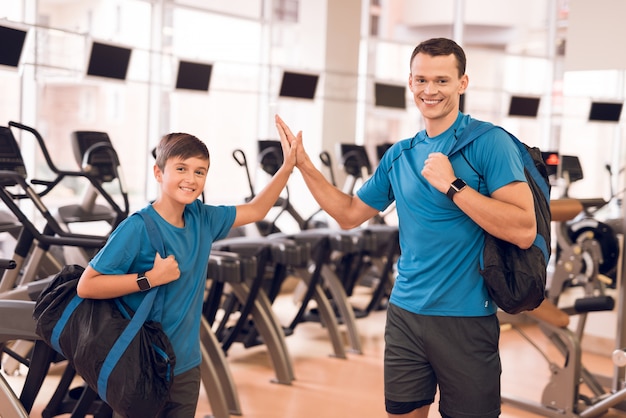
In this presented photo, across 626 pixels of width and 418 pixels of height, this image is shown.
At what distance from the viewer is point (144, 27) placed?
668 cm

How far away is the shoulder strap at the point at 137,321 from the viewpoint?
2303 mm

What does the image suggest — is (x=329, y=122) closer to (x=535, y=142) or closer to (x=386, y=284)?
(x=386, y=284)

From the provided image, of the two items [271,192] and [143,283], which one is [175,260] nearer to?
[143,283]

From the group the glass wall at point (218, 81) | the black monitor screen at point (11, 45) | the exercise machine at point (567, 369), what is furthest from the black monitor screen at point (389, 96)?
the black monitor screen at point (11, 45)

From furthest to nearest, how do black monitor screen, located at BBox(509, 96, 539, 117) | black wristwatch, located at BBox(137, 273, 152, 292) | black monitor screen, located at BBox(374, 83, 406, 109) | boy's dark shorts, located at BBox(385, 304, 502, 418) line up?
black monitor screen, located at BBox(509, 96, 539, 117) → black monitor screen, located at BBox(374, 83, 406, 109) → black wristwatch, located at BBox(137, 273, 152, 292) → boy's dark shorts, located at BBox(385, 304, 502, 418)

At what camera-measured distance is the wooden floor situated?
14.0 ft

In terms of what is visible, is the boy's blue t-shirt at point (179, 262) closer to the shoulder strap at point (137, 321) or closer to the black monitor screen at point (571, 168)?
the shoulder strap at point (137, 321)

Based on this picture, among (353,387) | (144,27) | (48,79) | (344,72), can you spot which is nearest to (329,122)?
(344,72)

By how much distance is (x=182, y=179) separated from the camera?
2.52 m

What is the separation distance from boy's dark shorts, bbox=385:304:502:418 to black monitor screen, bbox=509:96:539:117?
6.32 meters

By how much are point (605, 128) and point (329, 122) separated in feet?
17.6

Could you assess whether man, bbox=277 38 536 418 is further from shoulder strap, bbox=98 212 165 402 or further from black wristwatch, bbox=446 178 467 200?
shoulder strap, bbox=98 212 165 402

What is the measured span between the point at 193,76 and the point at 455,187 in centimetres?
416

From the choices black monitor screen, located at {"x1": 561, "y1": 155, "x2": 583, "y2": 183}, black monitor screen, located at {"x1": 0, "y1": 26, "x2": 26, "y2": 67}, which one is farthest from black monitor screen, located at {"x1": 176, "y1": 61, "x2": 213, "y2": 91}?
black monitor screen, located at {"x1": 561, "y1": 155, "x2": 583, "y2": 183}
